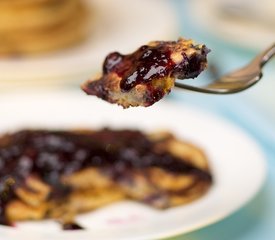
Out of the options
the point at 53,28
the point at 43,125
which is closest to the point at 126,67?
the point at 43,125

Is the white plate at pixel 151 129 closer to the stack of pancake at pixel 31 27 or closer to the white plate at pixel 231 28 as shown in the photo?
the stack of pancake at pixel 31 27

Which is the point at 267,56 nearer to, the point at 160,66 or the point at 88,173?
the point at 160,66

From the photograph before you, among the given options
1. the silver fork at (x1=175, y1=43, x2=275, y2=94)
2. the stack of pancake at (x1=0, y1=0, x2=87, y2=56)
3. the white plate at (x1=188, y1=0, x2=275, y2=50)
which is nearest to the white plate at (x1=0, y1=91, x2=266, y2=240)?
the silver fork at (x1=175, y1=43, x2=275, y2=94)

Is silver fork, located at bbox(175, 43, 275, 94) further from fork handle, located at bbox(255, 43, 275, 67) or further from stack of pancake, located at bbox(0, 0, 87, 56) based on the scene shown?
stack of pancake, located at bbox(0, 0, 87, 56)

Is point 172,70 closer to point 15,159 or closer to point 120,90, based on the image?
point 120,90

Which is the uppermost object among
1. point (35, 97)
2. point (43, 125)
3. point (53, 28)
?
point (53, 28)

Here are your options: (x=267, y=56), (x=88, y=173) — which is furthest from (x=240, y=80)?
(x=88, y=173)
